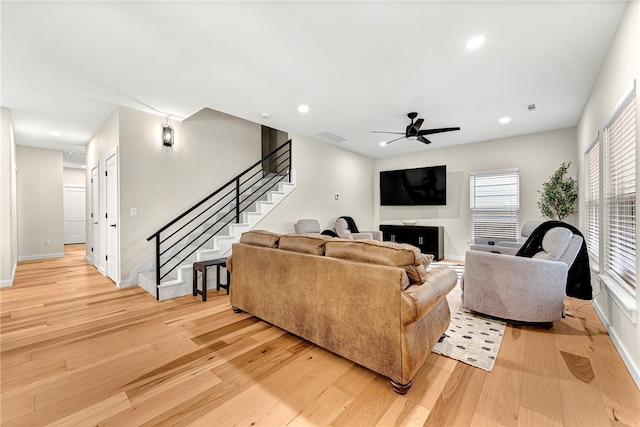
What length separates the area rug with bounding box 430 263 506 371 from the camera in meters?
2.12

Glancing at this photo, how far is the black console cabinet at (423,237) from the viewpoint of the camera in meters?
6.28

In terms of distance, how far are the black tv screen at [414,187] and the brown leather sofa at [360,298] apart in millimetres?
4910

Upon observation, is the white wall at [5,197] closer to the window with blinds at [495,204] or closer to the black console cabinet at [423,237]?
the black console cabinet at [423,237]

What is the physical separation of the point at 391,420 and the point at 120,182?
4.62m

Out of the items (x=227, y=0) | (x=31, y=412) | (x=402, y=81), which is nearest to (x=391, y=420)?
(x=31, y=412)

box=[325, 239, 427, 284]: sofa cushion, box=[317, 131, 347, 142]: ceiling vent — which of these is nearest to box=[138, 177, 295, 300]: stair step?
box=[317, 131, 347, 142]: ceiling vent

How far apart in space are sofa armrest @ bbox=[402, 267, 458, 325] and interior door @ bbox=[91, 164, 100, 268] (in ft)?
20.1

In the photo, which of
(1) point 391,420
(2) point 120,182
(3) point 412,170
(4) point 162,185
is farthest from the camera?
(3) point 412,170

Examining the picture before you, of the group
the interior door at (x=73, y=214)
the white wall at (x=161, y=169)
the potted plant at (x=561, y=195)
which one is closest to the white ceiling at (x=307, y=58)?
the white wall at (x=161, y=169)

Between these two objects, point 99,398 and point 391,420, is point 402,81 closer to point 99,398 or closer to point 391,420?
point 391,420

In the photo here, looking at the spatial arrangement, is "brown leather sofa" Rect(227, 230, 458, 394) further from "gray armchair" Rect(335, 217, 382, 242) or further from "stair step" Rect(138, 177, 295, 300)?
"gray armchair" Rect(335, 217, 382, 242)

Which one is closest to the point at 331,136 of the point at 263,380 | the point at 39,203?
the point at 263,380

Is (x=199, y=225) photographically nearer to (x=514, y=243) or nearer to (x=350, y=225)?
(x=350, y=225)

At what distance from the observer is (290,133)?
559 centimetres
